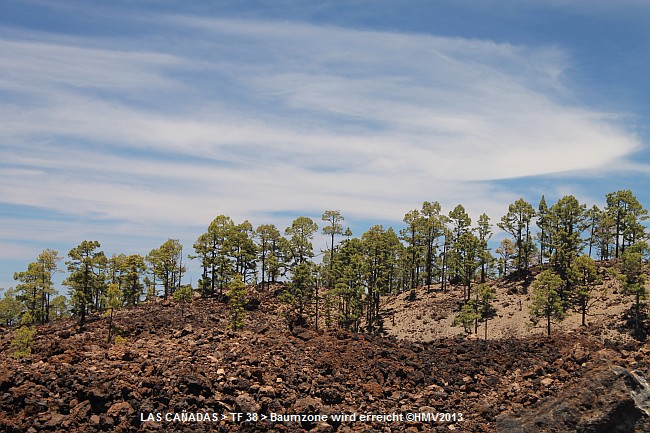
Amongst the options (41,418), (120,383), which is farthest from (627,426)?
(41,418)

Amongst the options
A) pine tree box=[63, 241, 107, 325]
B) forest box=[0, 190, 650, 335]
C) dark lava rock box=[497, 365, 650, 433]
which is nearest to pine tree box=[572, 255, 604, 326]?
forest box=[0, 190, 650, 335]

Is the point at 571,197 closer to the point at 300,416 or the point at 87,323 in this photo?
the point at 300,416

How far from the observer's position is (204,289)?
8588cm

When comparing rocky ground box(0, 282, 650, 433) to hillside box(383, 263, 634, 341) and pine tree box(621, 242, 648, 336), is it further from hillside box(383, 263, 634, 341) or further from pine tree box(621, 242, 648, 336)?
hillside box(383, 263, 634, 341)

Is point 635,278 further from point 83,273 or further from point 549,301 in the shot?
point 83,273

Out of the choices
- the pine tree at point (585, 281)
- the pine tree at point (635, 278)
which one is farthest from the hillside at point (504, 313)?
the pine tree at point (635, 278)

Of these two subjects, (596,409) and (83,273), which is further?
(83,273)

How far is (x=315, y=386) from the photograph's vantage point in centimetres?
3003

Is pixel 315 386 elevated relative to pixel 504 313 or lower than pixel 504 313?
elevated

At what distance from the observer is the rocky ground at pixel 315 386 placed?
25797 millimetres

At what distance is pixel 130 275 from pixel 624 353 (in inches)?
3156

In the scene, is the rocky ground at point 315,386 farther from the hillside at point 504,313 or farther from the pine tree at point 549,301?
the hillside at point 504,313

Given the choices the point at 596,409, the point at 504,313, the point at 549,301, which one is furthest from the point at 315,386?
the point at 504,313

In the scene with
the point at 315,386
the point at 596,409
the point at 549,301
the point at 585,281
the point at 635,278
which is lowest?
the point at 315,386
